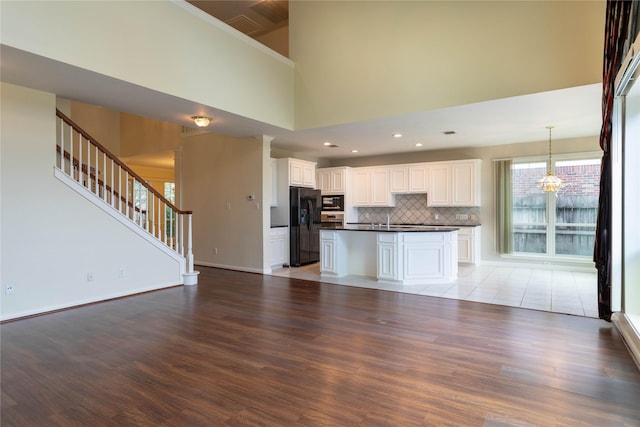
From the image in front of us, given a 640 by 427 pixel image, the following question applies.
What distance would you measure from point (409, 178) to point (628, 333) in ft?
17.6

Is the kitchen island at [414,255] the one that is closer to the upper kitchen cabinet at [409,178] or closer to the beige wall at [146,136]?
the upper kitchen cabinet at [409,178]

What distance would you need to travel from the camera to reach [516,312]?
396 cm

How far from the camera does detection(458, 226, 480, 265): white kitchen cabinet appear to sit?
7.18 metres

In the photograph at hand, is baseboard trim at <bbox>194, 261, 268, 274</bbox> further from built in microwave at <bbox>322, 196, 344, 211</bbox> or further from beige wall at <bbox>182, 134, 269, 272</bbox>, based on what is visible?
built in microwave at <bbox>322, 196, 344, 211</bbox>

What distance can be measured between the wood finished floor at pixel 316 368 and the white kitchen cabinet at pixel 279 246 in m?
2.81

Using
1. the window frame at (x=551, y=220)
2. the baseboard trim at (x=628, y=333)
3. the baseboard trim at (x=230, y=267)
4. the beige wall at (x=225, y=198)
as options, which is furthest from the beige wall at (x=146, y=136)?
the baseboard trim at (x=628, y=333)

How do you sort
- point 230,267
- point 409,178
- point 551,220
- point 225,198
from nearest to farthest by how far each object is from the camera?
point 551,220
point 230,267
point 225,198
point 409,178

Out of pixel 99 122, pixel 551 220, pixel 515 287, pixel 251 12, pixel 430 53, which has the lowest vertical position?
pixel 515 287

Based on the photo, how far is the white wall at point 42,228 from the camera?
3.79 metres

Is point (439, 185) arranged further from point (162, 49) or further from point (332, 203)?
point (162, 49)

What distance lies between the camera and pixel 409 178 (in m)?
8.03

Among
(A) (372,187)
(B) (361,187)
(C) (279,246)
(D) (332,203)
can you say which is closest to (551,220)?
(A) (372,187)

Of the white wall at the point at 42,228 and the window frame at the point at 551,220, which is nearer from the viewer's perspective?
the white wall at the point at 42,228

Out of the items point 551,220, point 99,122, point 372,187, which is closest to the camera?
point 551,220
